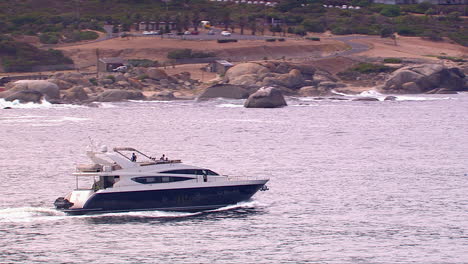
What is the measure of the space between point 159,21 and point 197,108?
8439cm

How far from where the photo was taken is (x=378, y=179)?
58.7 meters

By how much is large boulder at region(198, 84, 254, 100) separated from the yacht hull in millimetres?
79481

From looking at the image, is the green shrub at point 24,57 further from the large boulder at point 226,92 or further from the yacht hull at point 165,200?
the yacht hull at point 165,200

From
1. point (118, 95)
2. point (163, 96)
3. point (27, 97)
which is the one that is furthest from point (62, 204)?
point (163, 96)

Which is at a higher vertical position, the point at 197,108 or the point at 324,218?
the point at 324,218

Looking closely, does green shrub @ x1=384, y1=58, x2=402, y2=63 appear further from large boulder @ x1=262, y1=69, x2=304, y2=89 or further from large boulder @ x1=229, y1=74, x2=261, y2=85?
large boulder @ x1=229, y1=74, x2=261, y2=85

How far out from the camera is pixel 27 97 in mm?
119562

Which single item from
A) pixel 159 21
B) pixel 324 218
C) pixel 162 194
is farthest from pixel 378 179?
pixel 159 21

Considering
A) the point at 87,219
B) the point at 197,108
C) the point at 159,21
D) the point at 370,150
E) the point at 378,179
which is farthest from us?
the point at 159,21

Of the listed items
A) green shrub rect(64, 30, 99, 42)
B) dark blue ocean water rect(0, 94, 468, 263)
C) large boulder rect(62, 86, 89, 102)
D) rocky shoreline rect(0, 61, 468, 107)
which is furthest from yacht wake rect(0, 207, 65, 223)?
green shrub rect(64, 30, 99, 42)

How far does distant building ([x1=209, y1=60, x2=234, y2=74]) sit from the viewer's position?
148 m

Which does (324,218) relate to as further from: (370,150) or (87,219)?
(370,150)

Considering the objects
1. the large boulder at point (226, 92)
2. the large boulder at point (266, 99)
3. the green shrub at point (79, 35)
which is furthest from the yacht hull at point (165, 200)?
the green shrub at point (79, 35)

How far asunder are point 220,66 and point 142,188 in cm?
10291
